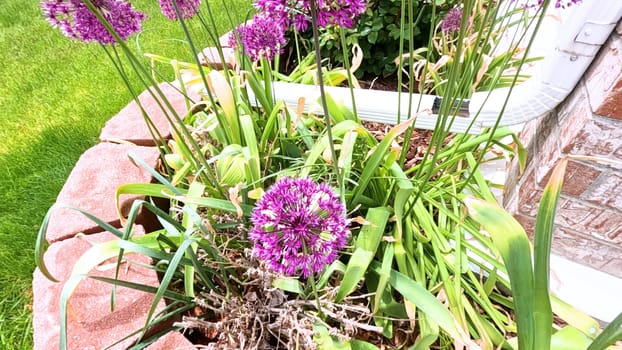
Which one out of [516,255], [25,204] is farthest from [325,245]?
[25,204]

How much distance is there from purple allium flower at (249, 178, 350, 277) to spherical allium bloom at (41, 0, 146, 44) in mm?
400

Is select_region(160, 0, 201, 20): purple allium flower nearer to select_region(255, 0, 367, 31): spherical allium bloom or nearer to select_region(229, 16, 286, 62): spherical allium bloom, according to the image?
select_region(229, 16, 286, 62): spherical allium bloom

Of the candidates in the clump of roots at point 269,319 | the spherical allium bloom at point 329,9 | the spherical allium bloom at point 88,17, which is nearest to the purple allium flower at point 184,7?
the spherical allium bloom at point 88,17

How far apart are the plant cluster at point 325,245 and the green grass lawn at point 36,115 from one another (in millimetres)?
417

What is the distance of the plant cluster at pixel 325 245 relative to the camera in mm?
609

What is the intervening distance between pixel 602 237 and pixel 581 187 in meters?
0.18

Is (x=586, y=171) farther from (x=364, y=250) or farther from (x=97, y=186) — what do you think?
(x=97, y=186)

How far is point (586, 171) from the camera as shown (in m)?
0.93

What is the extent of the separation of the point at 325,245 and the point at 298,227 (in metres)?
0.05

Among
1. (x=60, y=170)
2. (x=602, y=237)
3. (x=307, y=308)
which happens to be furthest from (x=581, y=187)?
(x=60, y=170)

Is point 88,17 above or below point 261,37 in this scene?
above

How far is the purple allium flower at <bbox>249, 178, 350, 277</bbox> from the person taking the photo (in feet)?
1.88

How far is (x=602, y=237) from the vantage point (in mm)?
1032

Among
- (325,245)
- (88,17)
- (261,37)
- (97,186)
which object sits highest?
(88,17)
